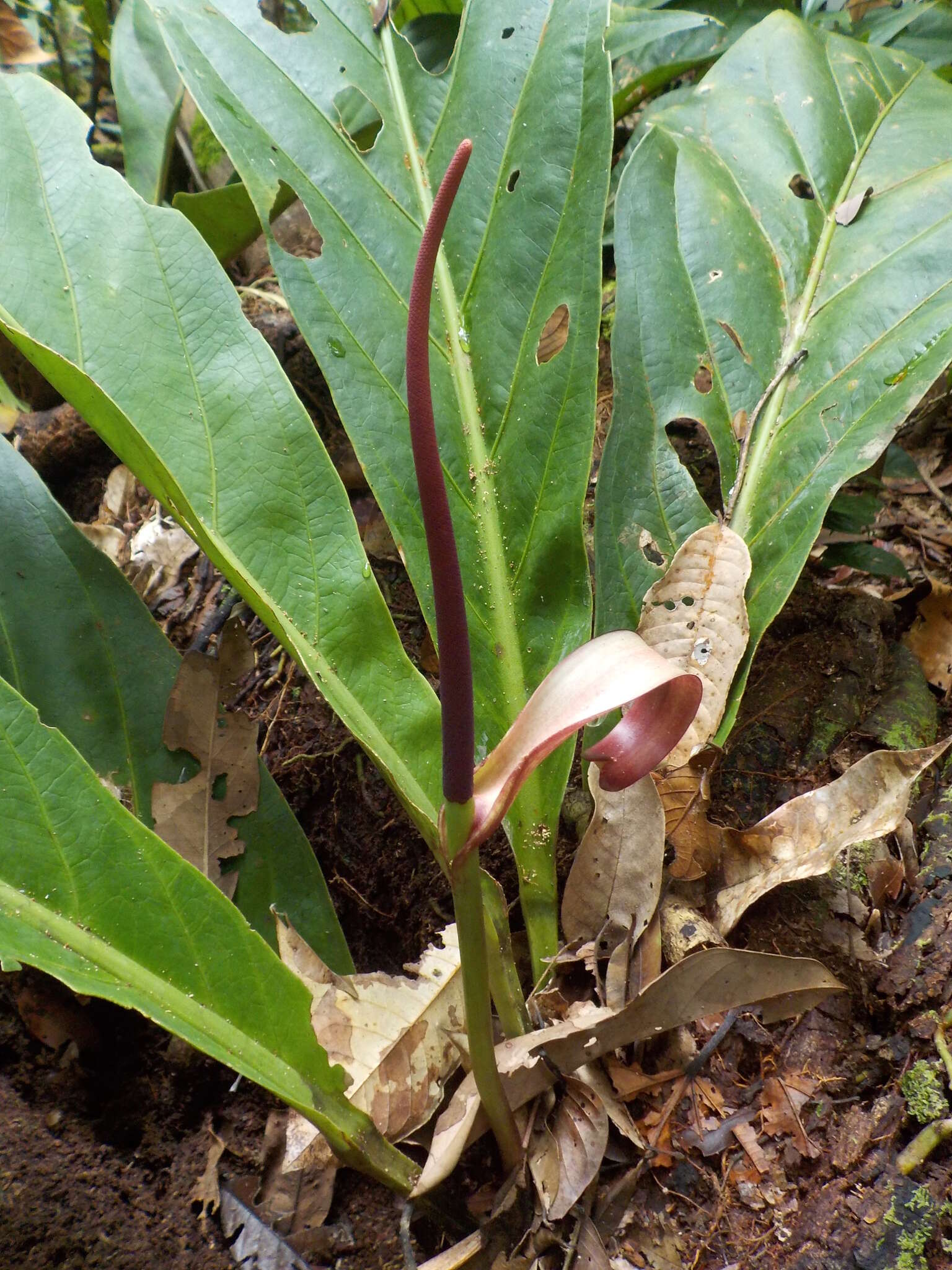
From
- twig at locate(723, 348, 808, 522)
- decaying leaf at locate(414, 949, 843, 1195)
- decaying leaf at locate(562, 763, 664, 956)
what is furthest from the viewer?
twig at locate(723, 348, 808, 522)

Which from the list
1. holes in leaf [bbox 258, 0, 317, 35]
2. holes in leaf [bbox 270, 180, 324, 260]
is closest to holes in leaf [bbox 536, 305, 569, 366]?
holes in leaf [bbox 270, 180, 324, 260]

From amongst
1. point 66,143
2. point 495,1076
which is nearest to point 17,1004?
point 495,1076

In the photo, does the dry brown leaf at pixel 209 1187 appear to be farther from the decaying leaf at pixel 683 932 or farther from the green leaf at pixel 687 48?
the green leaf at pixel 687 48

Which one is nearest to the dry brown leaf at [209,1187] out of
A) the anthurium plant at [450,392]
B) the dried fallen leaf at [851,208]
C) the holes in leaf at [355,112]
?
the anthurium plant at [450,392]

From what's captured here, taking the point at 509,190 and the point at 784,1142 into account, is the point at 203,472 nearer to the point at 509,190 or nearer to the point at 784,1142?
the point at 509,190

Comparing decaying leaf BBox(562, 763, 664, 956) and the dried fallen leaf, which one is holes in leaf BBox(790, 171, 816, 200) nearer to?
the dried fallen leaf

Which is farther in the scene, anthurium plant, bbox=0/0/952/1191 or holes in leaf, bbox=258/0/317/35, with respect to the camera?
holes in leaf, bbox=258/0/317/35

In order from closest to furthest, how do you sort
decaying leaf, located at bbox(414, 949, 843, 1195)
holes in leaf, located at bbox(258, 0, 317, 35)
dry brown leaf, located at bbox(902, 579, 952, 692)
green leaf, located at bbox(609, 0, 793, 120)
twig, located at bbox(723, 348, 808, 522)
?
1. decaying leaf, located at bbox(414, 949, 843, 1195)
2. twig, located at bbox(723, 348, 808, 522)
3. dry brown leaf, located at bbox(902, 579, 952, 692)
4. green leaf, located at bbox(609, 0, 793, 120)
5. holes in leaf, located at bbox(258, 0, 317, 35)
